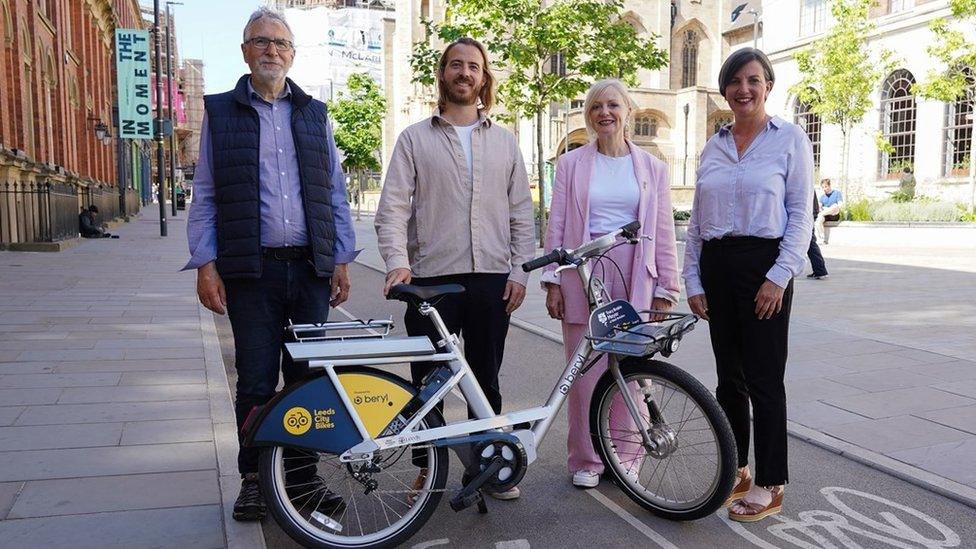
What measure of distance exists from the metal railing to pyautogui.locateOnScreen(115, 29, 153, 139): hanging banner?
9306 mm

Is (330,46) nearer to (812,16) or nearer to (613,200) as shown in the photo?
(812,16)

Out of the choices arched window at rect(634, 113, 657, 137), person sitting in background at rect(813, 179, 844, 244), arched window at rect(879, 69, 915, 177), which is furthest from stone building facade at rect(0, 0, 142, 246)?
arched window at rect(634, 113, 657, 137)

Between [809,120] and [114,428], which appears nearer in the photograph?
[114,428]

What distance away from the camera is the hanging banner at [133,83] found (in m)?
29.0

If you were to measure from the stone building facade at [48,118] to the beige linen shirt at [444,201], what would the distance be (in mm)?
16242

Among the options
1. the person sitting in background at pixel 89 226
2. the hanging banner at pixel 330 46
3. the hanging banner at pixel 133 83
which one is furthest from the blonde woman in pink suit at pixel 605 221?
the hanging banner at pixel 330 46

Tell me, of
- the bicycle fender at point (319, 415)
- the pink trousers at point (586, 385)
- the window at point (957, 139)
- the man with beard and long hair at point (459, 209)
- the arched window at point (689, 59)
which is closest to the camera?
the bicycle fender at point (319, 415)

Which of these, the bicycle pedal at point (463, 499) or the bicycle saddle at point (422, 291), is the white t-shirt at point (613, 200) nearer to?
the bicycle saddle at point (422, 291)

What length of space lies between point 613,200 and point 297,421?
1865 millimetres

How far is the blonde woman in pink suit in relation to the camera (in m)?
4.12

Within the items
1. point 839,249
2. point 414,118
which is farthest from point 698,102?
point 839,249

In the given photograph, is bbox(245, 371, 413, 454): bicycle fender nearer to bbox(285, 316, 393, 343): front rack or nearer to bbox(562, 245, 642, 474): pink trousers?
bbox(285, 316, 393, 343): front rack

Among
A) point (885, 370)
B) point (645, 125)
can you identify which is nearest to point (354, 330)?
point (885, 370)

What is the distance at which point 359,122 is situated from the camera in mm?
52938
